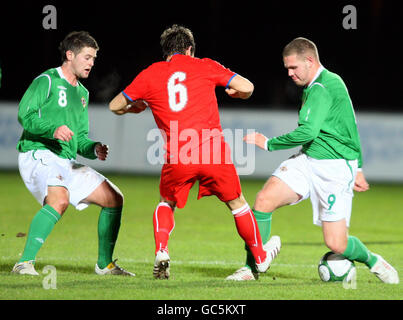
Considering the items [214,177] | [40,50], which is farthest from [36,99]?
[40,50]

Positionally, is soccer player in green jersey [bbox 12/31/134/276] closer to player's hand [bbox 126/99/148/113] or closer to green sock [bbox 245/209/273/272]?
player's hand [bbox 126/99/148/113]

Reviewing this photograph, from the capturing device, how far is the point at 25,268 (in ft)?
19.5

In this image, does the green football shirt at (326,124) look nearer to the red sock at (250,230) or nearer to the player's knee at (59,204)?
the red sock at (250,230)

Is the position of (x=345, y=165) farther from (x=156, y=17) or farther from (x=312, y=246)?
(x=156, y=17)

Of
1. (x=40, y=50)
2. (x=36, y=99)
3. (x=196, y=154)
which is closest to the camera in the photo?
(x=196, y=154)

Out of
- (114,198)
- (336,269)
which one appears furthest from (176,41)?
(336,269)

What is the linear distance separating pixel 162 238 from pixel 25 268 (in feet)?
3.70

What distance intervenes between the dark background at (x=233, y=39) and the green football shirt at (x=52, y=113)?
1327cm

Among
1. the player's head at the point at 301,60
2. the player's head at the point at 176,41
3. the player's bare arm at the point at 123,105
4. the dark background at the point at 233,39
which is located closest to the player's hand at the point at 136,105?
the player's bare arm at the point at 123,105

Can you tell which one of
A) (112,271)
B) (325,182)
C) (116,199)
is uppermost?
(325,182)

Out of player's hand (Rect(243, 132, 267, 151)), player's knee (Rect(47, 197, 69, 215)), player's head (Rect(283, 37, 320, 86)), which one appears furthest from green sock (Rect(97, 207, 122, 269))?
player's head (Rect(283, 37, 320, 86))

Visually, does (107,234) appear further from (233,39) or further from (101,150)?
(233,39)

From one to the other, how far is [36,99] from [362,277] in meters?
3.09

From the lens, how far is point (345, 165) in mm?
6137
